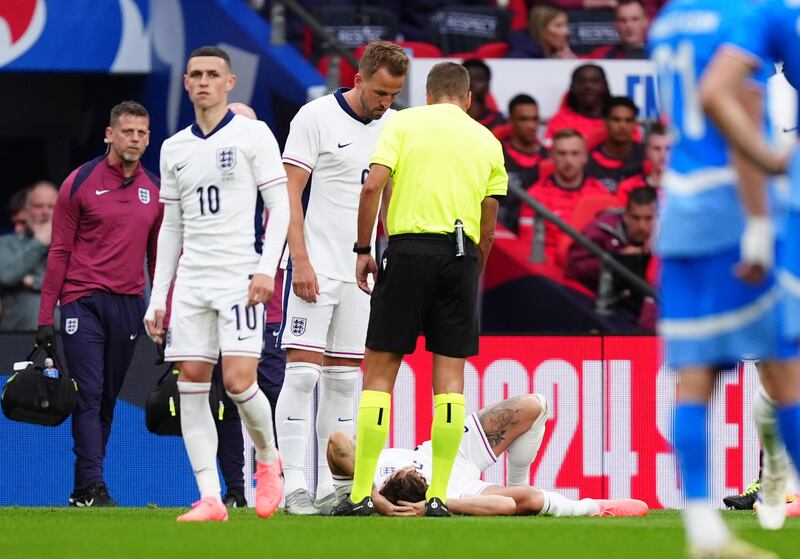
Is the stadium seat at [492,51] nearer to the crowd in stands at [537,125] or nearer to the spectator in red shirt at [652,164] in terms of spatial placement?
the crowd in stands at [537,125]

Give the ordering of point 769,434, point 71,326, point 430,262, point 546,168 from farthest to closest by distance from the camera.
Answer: point 546,168 < point 71,326 < point 430,262 < point 769,434

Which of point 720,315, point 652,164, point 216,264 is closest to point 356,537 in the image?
point 216,264

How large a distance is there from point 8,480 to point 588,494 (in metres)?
3.54

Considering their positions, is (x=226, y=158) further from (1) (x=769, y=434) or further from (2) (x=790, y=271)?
(2) (x=790, y=271)

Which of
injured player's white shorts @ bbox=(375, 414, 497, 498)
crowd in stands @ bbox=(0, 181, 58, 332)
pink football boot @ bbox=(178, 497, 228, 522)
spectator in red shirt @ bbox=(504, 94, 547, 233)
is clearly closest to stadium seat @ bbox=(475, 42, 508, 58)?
spectator in red shirt @ bbox=(504, 94, 547, 233)

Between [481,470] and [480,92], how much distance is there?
5.40 m

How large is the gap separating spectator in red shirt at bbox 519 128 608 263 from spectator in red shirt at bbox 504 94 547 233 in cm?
12

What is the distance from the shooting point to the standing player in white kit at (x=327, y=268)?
28.0 feet

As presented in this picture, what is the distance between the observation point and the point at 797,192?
5.51 metres

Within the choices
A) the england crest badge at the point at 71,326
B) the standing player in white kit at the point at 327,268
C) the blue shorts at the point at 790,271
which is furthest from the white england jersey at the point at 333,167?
the blue shorts at the point at 790,271

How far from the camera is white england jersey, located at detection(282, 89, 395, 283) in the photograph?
8.56m

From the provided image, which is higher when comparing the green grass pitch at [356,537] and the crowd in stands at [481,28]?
the crowd in stands at [481,28]

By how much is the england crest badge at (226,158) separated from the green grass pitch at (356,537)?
62.3 inches

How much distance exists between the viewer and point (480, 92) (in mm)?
13766
